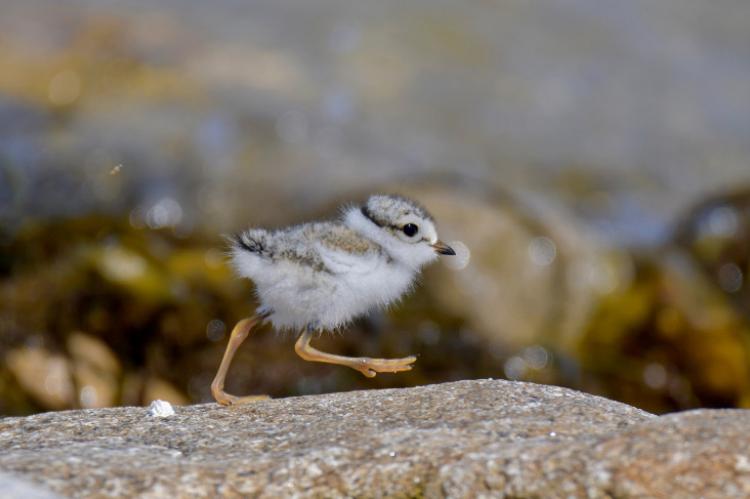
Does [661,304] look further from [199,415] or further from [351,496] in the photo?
[351,496]

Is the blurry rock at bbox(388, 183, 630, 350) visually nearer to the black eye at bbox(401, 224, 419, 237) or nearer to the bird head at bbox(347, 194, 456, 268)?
the bird head at bbox(347, 194, 456, 268)

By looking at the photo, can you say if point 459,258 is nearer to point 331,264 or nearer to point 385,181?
point 385,181

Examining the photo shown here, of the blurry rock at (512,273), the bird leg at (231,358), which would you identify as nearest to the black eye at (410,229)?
the bird leg at (231,358)

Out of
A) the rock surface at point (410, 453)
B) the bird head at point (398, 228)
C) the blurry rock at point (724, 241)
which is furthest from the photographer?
the blurry rock at point (724, 241)

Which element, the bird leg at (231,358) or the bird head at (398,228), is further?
the bird head at (398,228)

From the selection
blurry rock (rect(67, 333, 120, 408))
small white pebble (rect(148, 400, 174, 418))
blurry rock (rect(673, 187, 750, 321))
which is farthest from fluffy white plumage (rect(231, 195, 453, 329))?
blurry rock (rect(673, 187, 750, 321))

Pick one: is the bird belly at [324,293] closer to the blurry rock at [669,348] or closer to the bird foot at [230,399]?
the bird foot at [230,399]

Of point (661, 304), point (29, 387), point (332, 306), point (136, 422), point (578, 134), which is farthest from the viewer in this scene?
A: point (578, 134)

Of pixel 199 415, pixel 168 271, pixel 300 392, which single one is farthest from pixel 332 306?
pixel 168 271
